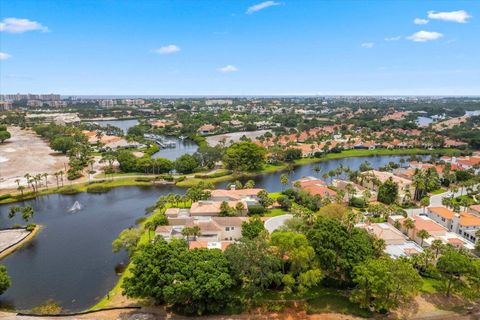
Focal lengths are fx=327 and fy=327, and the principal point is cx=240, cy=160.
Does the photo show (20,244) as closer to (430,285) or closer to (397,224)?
(430,285)

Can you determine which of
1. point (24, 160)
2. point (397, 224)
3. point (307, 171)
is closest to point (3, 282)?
point (397, 224)

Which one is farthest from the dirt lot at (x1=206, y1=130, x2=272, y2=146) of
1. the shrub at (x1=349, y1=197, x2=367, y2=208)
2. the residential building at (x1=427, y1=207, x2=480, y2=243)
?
the residential building at (x1=427, y1=207, x2=480, y2=243)

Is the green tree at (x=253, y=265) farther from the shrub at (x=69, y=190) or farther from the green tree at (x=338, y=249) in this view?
the shrub at (x=69, y=190)

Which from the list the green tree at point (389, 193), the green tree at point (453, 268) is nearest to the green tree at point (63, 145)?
the green tree at point (389, 193)

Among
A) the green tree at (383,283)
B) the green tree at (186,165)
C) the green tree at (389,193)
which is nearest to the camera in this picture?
the green tree at (383,283)

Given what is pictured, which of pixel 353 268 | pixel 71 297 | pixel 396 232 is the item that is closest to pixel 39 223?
pixel 71 297

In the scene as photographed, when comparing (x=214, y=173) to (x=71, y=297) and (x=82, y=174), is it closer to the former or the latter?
(x=82, y=174)
